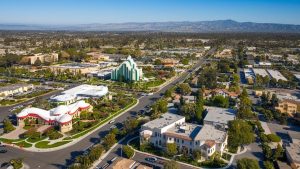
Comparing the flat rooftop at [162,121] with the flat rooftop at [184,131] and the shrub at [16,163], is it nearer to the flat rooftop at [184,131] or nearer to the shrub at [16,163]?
the flat rooftop at [184,131]

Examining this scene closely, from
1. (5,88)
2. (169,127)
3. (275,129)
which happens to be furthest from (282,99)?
(5,88)

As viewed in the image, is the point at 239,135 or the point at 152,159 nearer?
the point at 152,159

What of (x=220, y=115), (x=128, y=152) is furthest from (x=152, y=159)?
(x=220, y=115)

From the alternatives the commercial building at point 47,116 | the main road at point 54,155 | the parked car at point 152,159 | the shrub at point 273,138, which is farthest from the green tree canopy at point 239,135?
the commercial building at point 47,116

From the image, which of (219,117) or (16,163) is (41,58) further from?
(219,117)

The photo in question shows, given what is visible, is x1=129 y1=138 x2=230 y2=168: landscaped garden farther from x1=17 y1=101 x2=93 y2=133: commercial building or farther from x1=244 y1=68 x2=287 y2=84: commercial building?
x1=244 y1=68 x2=287 y2=84: commercial building
